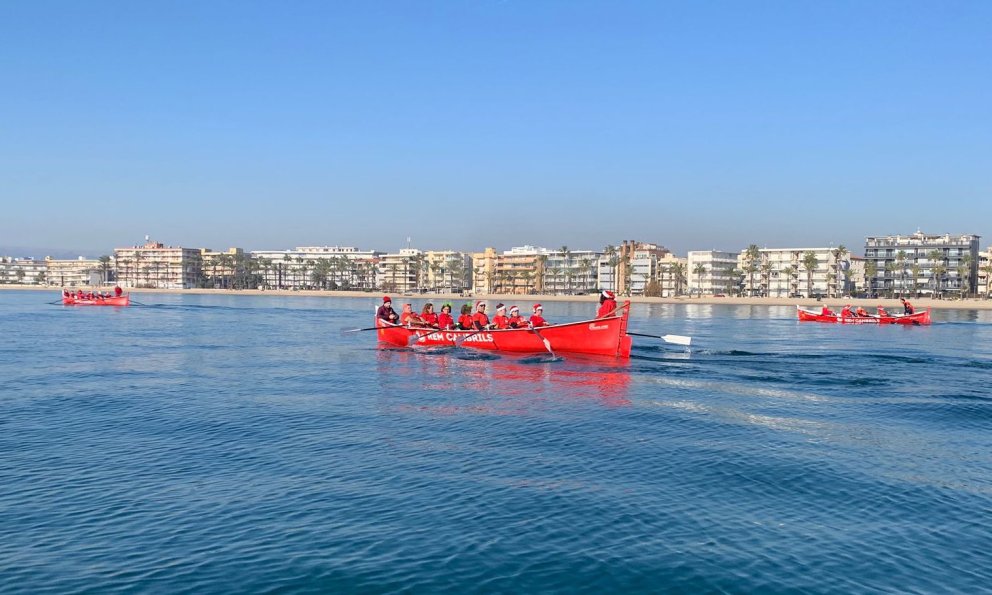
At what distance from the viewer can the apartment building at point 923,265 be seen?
138 metres

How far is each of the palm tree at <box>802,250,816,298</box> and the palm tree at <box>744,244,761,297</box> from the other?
8.78 m

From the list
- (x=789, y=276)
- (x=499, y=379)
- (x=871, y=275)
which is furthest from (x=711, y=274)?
(x=499, y=379)

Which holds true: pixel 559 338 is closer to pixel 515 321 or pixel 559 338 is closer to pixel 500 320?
pixel 515 321

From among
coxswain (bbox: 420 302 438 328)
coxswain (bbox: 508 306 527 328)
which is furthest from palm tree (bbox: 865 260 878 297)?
coxswain (bbox: 508 306 527 328)

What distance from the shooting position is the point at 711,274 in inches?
6206

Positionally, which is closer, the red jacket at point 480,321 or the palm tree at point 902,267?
the red jacket at point 480,321

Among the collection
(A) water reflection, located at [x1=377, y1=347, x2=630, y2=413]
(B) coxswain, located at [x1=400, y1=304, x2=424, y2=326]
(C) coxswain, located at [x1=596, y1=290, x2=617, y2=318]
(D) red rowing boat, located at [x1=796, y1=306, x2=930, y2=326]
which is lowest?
(D) red rowing boat, located at [x1=796, y1=306, x2=930, y2=326]

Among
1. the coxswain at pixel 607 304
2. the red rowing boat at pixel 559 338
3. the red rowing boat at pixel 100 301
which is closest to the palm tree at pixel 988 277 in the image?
the red rowing boat at pixel 559 338

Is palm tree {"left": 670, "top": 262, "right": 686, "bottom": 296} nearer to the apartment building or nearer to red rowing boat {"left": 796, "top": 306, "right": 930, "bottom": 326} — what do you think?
the apartment building

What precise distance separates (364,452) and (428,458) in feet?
4.65

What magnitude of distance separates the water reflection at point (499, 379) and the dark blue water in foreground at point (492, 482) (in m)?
0.25

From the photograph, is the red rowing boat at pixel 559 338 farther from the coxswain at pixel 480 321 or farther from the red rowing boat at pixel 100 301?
the red rowing boat at pixel 100 301

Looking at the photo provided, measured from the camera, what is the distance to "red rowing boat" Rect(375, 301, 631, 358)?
3272cm

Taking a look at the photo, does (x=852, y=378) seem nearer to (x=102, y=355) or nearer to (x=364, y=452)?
(x=364, y=452)
